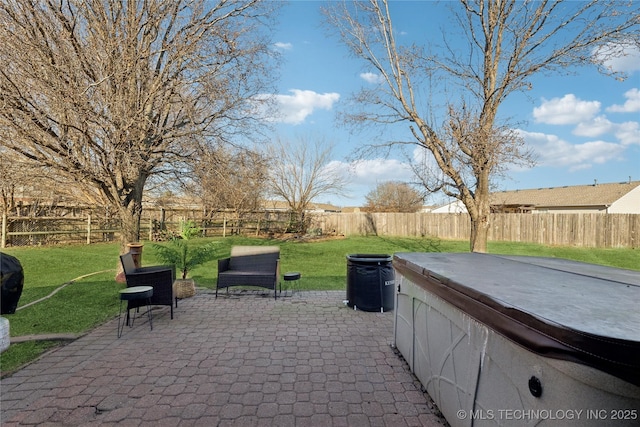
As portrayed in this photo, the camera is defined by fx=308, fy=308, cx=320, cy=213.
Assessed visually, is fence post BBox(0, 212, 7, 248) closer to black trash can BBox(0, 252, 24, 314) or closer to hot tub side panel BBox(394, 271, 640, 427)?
black trash can BBox(0, 252, 24, 314)

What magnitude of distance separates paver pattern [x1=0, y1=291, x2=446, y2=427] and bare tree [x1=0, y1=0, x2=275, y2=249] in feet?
12.0

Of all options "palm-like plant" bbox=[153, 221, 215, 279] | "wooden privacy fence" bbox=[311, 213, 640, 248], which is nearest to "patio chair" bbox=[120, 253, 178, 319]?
"palm-like plant" bbox=[153, 221, 215, 279]

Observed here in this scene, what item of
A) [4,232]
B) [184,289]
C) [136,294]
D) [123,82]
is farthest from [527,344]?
[4,232]

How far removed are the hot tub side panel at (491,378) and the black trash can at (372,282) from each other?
199 centimetres

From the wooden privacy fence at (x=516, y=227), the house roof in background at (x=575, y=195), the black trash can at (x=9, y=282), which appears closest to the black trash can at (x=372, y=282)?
the black trash can at (x=9, y=282)

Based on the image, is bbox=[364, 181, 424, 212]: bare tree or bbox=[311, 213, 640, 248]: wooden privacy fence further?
bbox=[364, 181, 424, 212]: bare tree

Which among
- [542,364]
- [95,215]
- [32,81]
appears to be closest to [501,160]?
[542,364]

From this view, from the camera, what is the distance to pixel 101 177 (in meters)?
6.58

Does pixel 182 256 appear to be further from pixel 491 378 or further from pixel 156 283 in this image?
pixel 491 378

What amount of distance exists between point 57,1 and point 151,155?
3375 millimetres

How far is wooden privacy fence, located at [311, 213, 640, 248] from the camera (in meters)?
15.2

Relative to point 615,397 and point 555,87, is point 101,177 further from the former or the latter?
point 555,87

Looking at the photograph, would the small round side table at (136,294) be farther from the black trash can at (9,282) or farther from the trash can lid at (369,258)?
the trash can lid at (369,258)

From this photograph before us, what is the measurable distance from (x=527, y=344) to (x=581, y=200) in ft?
105
